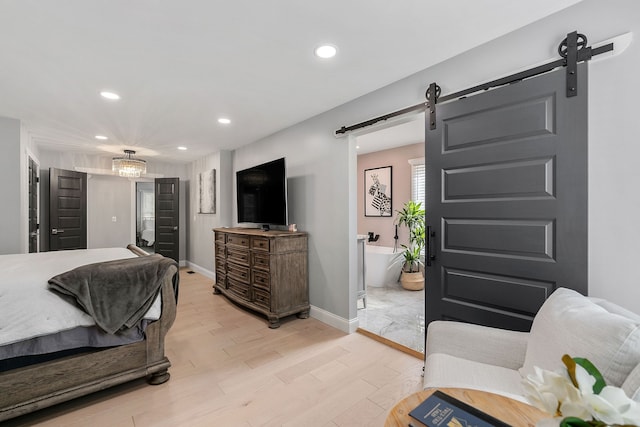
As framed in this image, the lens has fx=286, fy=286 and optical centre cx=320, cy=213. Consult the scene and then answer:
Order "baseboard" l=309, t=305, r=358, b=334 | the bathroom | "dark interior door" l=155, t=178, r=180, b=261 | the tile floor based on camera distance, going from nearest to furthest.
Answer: the tile floor, "baseboard" l=309, t=305, r=358, b=334, the bathroom, "dark interior door" l=155, t=178, r=180, b=261

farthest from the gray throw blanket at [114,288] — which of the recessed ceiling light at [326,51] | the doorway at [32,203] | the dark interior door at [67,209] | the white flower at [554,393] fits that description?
the dark interior door at [67,209]

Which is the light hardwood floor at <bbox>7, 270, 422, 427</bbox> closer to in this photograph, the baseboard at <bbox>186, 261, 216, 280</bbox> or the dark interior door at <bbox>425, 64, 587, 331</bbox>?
the dark interior door at <bbox>425, 64, 587, 331</bbox>

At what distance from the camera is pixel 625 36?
1.45m

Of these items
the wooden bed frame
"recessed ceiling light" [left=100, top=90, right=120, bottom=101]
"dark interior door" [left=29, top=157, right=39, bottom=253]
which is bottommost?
the wooden bed frame

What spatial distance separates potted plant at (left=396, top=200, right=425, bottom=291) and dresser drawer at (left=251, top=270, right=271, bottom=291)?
7.67 ft

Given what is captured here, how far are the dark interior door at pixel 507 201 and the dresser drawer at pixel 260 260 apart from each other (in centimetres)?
177

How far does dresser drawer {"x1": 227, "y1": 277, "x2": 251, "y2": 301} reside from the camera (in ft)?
11.8

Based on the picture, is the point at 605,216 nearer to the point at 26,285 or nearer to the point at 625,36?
the point at 625,36

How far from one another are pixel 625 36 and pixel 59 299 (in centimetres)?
349

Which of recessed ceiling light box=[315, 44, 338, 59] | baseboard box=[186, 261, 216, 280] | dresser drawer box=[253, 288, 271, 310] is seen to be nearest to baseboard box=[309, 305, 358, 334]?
dresser drawer box=[253, 288, 271, 310]

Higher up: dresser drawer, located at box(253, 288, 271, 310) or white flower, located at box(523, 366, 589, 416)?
white flower, located at box(523, 366, 589, 416)

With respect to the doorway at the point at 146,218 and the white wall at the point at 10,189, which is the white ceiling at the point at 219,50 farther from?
the doorway at the point at 146,218

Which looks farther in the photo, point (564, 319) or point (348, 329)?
point (348, 329)

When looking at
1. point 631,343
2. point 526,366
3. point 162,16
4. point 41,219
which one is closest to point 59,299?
point 162,16
